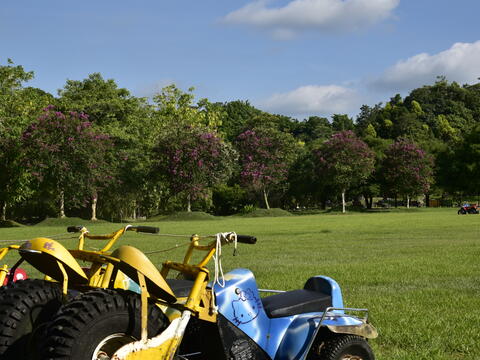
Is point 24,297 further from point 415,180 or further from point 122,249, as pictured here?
point 415,180

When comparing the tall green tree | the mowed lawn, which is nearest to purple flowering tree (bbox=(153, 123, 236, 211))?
the tall green tree

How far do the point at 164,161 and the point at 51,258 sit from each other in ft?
136

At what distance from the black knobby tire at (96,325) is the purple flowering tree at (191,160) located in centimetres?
4074

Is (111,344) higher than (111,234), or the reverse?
(111,234)

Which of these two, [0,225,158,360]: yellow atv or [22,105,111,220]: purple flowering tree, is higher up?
[22,105,111,220]: purple flowering tree

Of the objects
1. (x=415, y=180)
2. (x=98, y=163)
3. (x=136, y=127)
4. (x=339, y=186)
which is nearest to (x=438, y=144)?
(x=415, y=180)

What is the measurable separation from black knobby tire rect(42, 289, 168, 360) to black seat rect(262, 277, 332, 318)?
1043 millimetres

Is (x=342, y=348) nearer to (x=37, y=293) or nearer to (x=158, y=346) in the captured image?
(x=158, y=346)

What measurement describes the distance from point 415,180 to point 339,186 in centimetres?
744

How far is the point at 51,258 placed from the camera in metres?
3.19

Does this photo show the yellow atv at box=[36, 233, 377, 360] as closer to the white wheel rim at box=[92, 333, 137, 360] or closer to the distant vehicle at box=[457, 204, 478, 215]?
the white wheel rim at box=[92, 333, 137, 360]

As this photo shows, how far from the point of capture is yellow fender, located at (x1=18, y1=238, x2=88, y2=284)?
3.11 metres

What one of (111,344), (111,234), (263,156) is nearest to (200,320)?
(111,344)

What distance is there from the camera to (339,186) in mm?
51750
